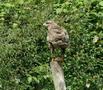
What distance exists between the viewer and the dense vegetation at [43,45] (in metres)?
5.52

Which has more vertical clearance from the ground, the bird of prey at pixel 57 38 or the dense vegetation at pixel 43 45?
the bird of prey at pixel 57 38

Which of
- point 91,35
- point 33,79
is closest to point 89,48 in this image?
point 91,35

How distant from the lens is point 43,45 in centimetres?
604

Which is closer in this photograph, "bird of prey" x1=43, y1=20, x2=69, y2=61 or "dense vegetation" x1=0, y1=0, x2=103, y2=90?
"bird of prey" x1=43, y1=20, x2=69, y2=61

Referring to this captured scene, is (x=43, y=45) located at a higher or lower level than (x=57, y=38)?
lower

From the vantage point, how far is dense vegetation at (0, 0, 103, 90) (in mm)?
5516

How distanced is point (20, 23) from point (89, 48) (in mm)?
1283

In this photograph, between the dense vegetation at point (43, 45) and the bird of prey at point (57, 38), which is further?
the dense vegetation at point (43, 45)

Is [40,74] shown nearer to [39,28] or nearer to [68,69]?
[68,69]

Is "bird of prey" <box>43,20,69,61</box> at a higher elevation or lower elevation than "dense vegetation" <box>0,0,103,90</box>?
higher

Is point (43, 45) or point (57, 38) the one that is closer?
point (57, 38)

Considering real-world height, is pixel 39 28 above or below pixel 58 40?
below

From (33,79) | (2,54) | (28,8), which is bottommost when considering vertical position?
(33,79)

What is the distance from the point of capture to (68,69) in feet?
18.8
